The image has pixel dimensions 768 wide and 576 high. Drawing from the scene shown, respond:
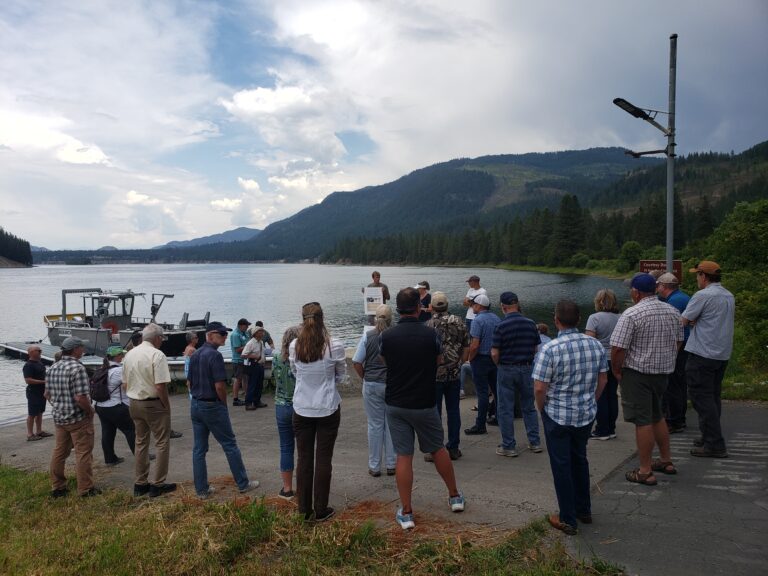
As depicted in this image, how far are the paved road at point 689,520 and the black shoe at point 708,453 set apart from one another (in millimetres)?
84

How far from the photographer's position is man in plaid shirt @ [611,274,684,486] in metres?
5.34

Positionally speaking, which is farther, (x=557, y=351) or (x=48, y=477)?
(x=48, y=477)

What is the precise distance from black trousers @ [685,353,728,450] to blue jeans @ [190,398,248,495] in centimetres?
537

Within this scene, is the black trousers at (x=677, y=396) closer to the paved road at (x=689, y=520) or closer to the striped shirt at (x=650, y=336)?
the paved road at (x=689, y=520)

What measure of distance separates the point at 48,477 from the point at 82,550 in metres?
3.23

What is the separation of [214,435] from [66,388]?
2.21 metres

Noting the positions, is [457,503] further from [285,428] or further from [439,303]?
[439,303]

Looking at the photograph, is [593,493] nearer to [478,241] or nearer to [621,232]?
[621,232]

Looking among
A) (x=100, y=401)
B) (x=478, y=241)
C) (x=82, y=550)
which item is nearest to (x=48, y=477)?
(x=100, y=401)

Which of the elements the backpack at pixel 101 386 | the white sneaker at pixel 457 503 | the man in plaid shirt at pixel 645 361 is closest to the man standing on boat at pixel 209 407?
the backpack at pixel 101 386

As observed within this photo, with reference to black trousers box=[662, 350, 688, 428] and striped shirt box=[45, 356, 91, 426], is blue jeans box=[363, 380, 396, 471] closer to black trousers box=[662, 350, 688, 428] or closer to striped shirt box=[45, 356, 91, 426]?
striped shirt box=[45, 356, 91, 426]

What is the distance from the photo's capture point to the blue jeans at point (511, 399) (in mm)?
6840

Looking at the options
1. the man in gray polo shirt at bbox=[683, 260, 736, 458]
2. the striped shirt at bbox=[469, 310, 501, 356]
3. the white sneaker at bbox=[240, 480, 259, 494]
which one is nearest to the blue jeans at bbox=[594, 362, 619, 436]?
the man in gray polo shirt at bbox=[683, 260, 736, 458]

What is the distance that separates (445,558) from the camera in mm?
4219
